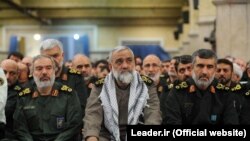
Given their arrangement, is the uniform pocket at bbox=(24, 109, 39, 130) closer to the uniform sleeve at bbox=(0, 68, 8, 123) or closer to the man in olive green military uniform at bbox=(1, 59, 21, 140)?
the uniform sleeve at bbox=(0, 68, 8, 123)

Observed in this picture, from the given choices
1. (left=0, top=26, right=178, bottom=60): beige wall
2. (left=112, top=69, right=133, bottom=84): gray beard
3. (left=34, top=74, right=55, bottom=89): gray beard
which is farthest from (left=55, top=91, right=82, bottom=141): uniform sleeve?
(left=0, top=26, right=178, bottom=60): beige wall

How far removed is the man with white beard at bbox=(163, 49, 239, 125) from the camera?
579 centimetres

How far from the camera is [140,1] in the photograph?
25.3 m

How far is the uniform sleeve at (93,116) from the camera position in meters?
5.57

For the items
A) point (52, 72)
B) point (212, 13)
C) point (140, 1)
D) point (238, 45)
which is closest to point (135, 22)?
point (140, 1)

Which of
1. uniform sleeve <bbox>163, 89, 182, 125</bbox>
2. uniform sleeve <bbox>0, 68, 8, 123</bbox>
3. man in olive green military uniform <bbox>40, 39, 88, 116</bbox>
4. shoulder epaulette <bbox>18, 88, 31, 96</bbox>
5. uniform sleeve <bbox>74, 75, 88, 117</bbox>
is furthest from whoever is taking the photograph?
uniform sleeve <bbox>74, 75, 88, 117</bbox>

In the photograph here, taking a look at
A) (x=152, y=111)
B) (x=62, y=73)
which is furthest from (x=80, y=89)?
(x=152, y=111)

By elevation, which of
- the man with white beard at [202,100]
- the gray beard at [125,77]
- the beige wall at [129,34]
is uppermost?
the beige wall at [129,34]

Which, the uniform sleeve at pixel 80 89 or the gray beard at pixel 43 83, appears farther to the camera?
the uniform sleeve at pixel 80 89

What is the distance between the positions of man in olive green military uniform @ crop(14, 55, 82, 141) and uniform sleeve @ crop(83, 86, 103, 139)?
11.5 inches

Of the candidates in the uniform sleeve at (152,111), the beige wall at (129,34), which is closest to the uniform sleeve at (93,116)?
the uniform sleeve at (152,111)

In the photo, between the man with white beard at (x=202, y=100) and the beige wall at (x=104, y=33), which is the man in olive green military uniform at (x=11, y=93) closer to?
the man with white beard at (x=202, y=100)

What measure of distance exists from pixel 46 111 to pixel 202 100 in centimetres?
157

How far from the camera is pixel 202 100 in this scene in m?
5.84
